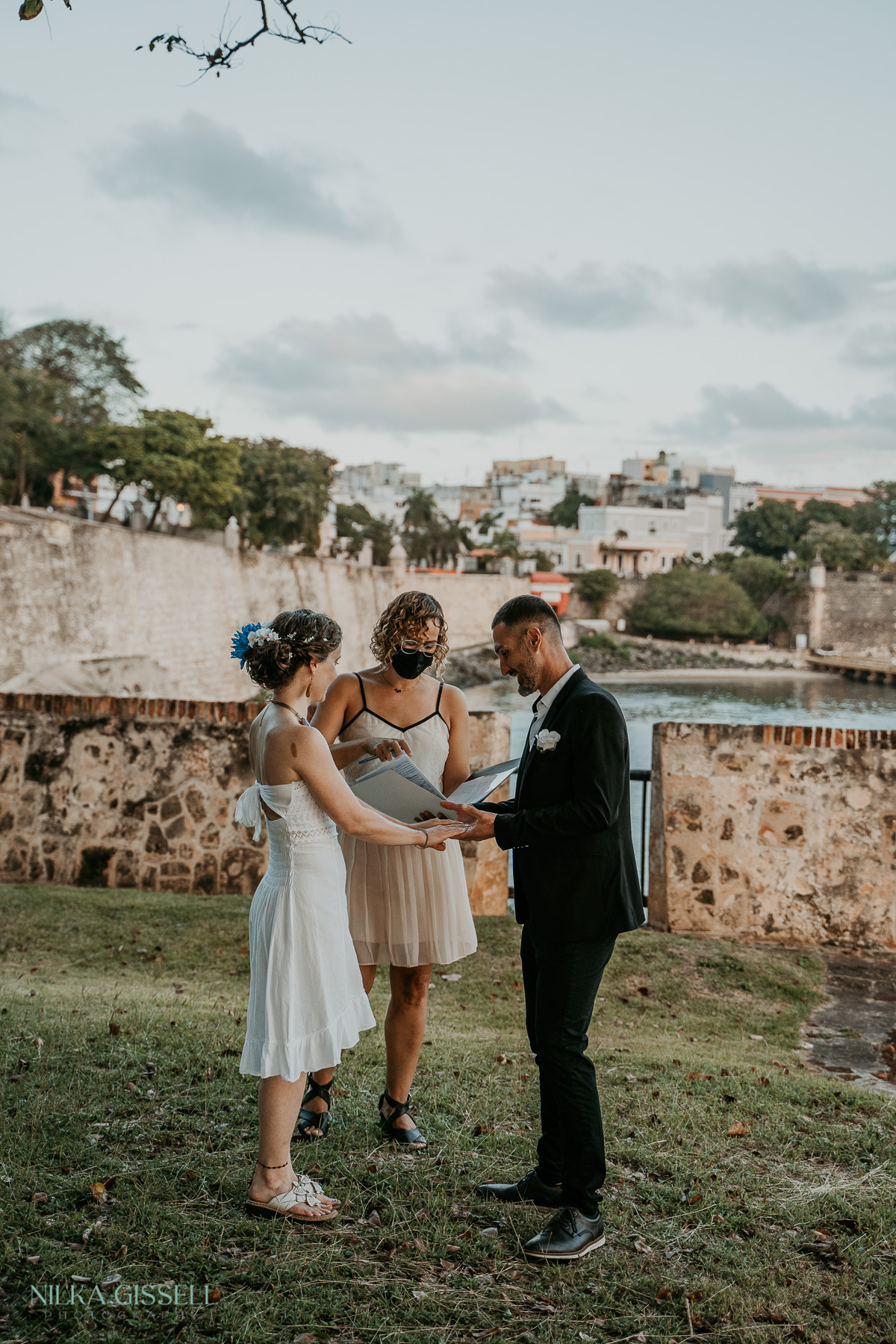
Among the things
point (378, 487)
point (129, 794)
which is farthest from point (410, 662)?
point (378, 487)

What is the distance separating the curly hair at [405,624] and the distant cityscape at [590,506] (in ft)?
214

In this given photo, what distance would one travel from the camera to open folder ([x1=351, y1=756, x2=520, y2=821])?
3.09m

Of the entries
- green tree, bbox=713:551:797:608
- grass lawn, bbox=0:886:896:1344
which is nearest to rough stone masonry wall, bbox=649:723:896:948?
grass lawn, bbox=0:886:896:1344

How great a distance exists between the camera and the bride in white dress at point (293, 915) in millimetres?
2727

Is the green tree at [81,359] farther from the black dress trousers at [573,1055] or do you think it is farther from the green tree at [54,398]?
the black dress trousers at [573,1055]

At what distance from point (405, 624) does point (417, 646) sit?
8cm

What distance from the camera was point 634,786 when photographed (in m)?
16.2

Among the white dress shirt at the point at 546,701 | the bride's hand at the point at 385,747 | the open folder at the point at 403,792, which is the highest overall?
the white dress shirt at the point at 546,701

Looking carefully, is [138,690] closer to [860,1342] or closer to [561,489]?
[860,1342]

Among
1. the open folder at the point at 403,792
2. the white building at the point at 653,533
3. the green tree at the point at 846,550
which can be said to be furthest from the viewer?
the white building at the point at 653,533

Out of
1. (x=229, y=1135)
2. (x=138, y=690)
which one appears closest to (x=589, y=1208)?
(x=229, y=1135)

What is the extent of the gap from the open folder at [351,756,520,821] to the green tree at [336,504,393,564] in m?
69.0

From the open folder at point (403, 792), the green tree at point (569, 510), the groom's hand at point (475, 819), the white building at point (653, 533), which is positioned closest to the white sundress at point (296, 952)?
the open folder at point (403, 792)

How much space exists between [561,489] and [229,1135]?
371 ft
